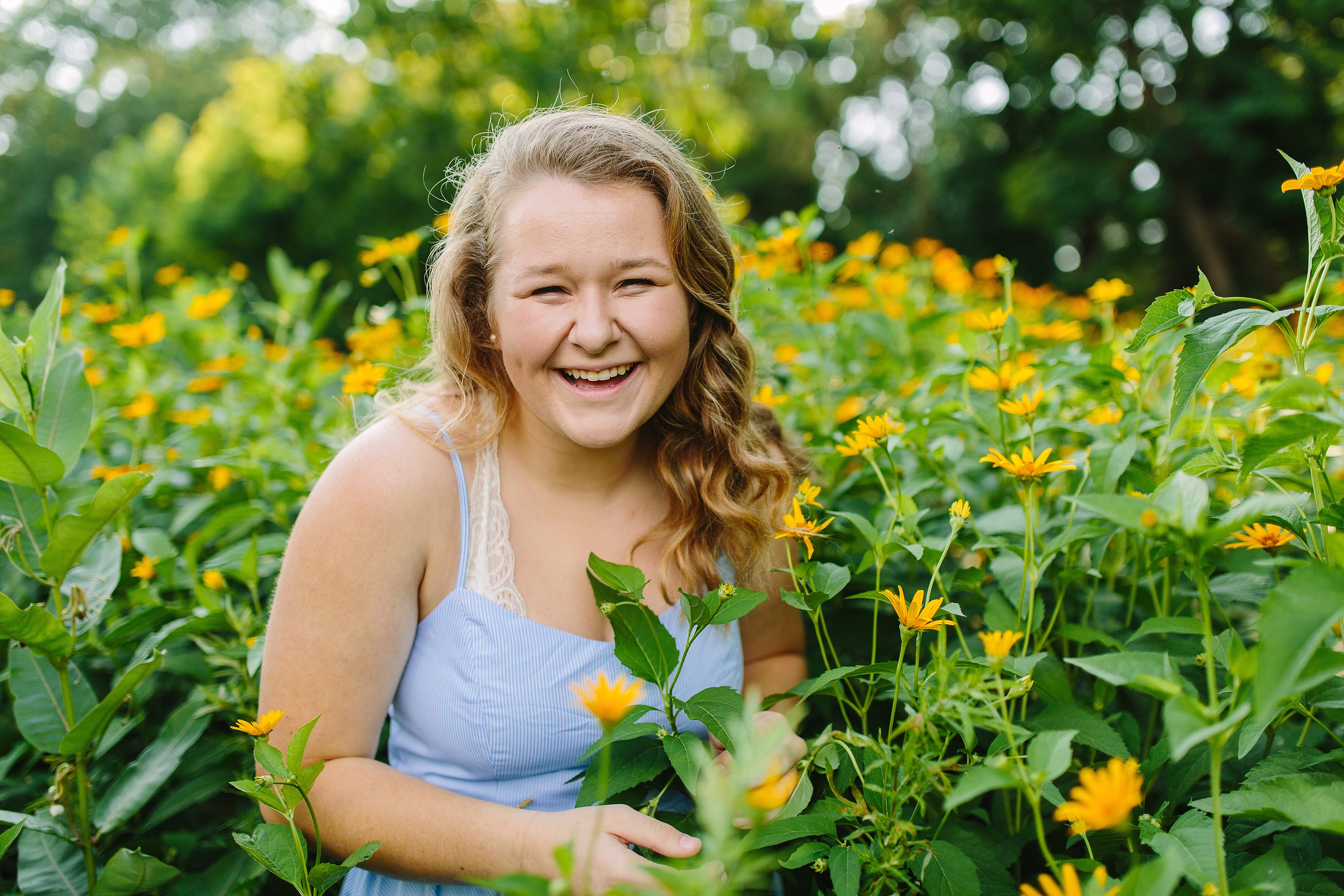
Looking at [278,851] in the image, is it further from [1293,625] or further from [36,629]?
[1293,625]

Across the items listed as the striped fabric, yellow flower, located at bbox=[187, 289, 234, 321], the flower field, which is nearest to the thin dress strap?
the striped fabric

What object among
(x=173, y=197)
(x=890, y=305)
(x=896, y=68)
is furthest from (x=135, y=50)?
(x=890, y=305)

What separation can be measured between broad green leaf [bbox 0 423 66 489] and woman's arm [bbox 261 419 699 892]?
291 mm

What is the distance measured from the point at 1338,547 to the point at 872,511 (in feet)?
2.30

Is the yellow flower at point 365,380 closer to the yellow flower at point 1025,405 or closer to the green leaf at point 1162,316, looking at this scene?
the yellow flower at point 1025,405

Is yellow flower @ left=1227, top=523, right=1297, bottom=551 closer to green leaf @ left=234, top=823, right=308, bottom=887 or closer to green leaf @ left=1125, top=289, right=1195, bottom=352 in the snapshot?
green leaf @ left=1125, top=289, right=1195, bottom=352

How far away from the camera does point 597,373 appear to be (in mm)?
1249

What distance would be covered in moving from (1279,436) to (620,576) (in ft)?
2.14

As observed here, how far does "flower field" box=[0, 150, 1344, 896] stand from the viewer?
0.69 meters

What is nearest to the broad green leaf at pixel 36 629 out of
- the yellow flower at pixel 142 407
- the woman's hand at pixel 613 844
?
the woman's hand at pixel 613 844

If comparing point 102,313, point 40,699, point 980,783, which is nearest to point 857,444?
point 980,783

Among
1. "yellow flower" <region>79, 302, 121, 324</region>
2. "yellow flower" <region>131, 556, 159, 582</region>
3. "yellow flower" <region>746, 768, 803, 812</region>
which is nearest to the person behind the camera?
"yellow flower" <region>746, 768, 803, 812</region>

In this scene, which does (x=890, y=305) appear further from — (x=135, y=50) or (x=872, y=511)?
(x=135, y=50)

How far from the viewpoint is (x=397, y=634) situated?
120cm
